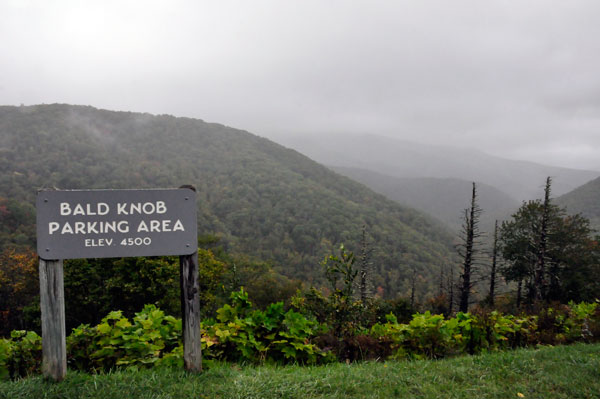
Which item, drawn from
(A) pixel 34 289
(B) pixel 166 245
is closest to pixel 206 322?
(B) pixel 166 245

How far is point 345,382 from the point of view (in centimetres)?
289

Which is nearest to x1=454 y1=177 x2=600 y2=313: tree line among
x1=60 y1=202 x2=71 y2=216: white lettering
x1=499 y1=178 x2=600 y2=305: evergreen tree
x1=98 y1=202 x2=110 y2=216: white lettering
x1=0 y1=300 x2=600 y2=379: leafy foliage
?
x1=499 y1=178 x2=600 y2=305: evergreen tree

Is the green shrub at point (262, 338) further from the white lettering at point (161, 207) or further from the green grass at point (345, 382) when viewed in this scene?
the white lettering at point (161, 207)

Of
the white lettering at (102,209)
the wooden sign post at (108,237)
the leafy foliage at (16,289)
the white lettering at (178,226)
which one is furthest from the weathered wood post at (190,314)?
the leafy foliage at (16,289)

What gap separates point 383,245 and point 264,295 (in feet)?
147

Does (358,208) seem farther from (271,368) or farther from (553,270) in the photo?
(271,368)

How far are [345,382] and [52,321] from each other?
8.03 ft

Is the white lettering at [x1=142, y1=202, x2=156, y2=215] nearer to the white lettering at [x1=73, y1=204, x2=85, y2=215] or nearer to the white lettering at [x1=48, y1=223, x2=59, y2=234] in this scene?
the white lettering at [x1=73, y1=204, x2=85, y2=215]

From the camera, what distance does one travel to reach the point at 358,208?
89.0 m

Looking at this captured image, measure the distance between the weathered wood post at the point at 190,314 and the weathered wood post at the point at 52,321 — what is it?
3.07 ft

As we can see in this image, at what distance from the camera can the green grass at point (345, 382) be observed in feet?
8.80

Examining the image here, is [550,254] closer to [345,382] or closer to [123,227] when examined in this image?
[345,382]

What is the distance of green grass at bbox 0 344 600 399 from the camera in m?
2.68

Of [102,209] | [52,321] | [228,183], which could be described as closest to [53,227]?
[102,209]
